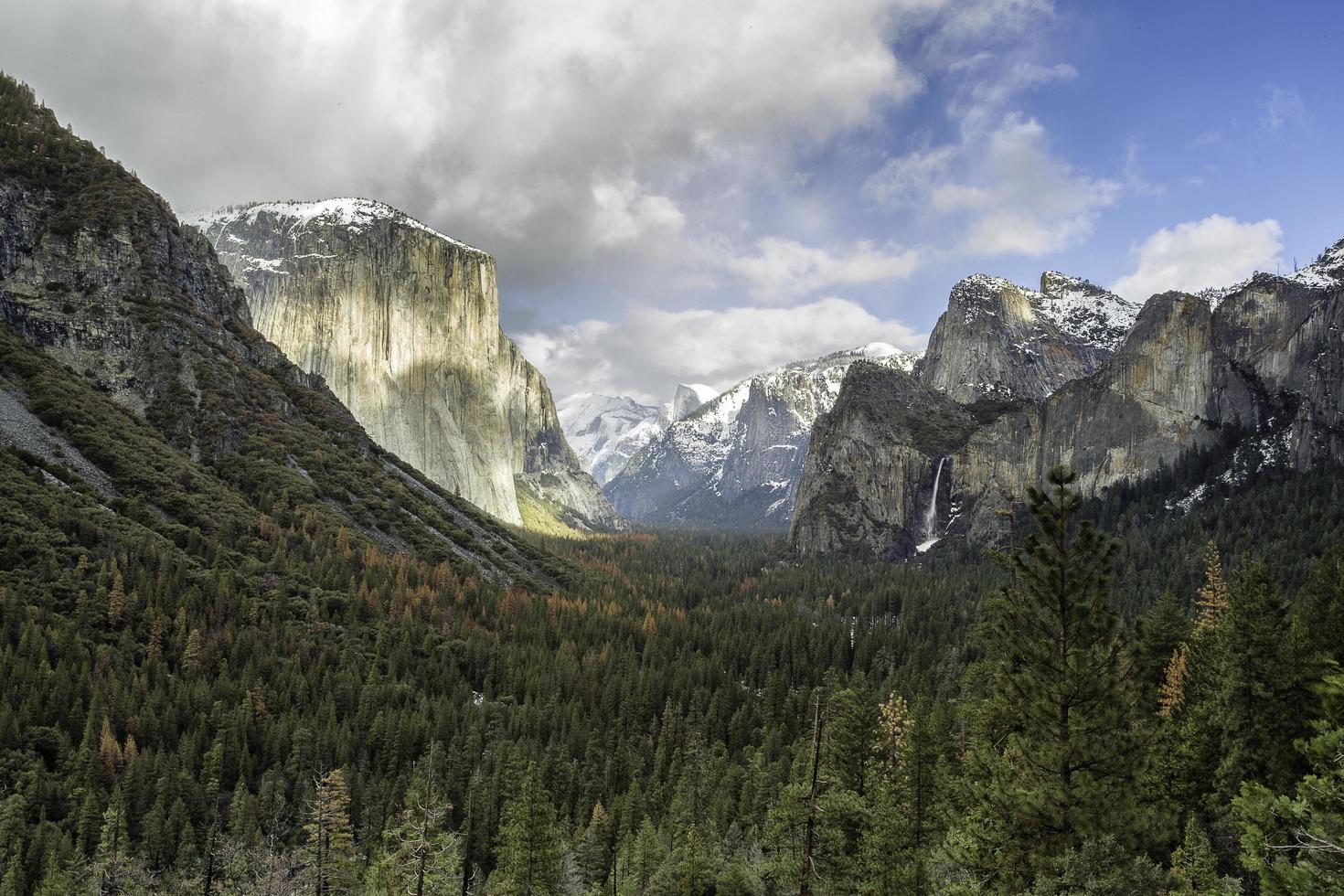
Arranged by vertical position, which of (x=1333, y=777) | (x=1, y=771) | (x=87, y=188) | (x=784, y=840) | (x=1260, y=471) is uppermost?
(x=87, y=188)

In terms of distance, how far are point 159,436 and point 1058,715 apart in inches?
5097

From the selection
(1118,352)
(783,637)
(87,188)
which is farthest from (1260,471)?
(87,188)

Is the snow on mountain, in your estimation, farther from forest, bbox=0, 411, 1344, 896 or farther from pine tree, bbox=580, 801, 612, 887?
pine tree, bbox=580, 801, 612, 887

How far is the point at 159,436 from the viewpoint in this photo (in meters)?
110

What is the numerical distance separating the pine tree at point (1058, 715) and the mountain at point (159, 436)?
8299cm

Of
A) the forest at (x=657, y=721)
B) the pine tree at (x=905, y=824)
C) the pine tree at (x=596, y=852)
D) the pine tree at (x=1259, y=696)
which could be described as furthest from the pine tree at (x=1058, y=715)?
the pine tree at (x=596, y=852)

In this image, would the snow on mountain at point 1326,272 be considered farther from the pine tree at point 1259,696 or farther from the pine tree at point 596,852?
the pine tree at point 596,852

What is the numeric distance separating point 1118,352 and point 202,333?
211882mm

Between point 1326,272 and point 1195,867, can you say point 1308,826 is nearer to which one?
point 1195,867

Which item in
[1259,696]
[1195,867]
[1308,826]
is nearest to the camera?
[1308,826]

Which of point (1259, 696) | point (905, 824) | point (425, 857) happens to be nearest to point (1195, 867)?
point (1259, 696)

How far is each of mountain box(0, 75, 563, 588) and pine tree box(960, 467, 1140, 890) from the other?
83.0 metres

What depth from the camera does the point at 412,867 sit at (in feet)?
69.7

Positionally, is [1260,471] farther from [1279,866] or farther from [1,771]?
[1,771]
